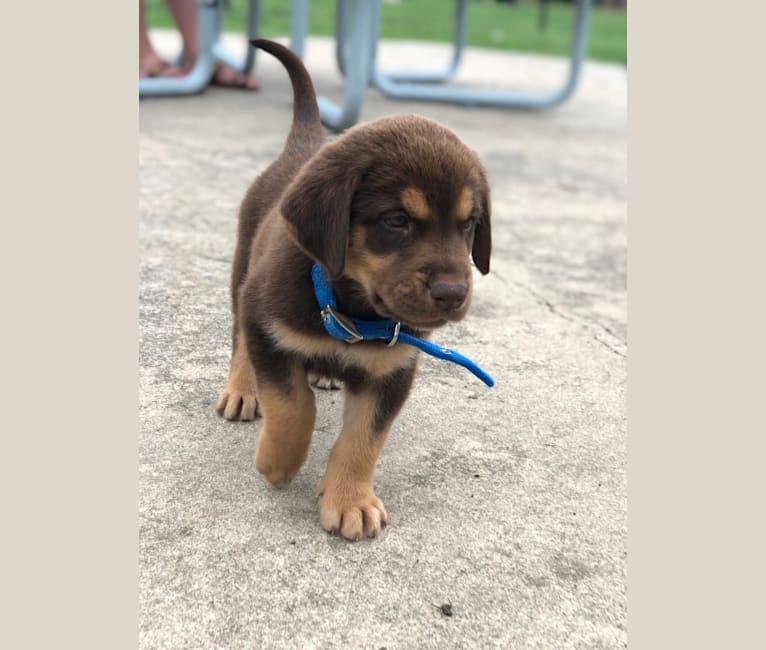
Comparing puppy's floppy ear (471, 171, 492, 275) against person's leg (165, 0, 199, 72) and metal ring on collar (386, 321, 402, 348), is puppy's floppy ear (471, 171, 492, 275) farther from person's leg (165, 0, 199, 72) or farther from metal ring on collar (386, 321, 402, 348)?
person's leg (165, 0, 199, 72)

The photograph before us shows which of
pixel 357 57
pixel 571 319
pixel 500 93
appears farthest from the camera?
pixel 500 93

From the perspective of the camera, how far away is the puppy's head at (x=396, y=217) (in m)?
2.19

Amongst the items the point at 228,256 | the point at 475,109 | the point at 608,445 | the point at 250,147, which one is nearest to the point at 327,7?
the point at 475,109

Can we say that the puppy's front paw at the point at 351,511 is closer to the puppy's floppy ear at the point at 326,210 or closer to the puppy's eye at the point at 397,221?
the puppy's floppy ear at the point at 326,210

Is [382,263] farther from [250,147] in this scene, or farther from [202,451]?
[250,147]

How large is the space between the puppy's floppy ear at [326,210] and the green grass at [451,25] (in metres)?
11.0

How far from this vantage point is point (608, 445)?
2.98 m

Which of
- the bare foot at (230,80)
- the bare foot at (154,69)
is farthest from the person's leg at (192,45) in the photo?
the bare foot at (154,69)

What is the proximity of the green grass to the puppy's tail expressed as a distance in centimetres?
1003

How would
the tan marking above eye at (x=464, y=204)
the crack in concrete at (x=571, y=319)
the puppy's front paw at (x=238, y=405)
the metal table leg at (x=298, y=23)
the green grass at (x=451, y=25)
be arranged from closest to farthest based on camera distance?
the tan marking above eye at (x=464, y=204) < the puppy's front paw at (x=238, y=405) < the crack in concrete at (x=571, y=319) < the metal table leg at (x=298, y=23) < the green grass at (x=451, y=25)

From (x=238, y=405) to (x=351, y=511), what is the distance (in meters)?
0.70

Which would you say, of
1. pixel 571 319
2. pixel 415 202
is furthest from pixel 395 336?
pixel 571 319

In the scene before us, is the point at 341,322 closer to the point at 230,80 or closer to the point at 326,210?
the point at 326,210

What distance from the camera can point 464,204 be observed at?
228cm
